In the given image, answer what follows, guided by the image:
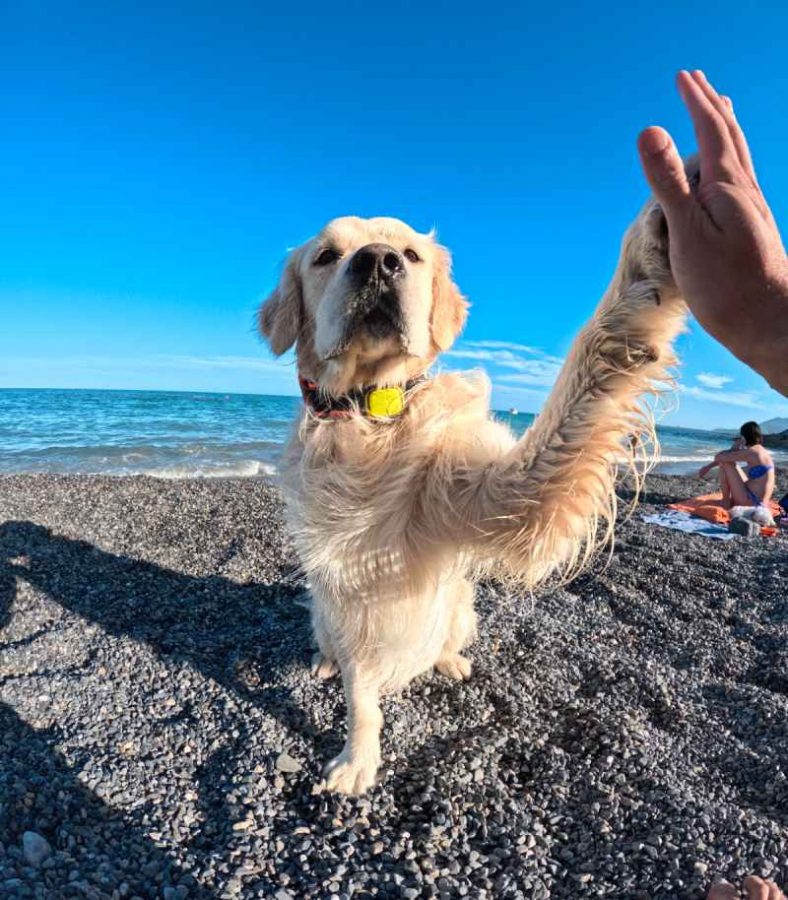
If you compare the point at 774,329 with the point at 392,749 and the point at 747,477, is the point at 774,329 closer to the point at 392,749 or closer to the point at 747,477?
the point at 392,749

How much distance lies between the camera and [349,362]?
262cm

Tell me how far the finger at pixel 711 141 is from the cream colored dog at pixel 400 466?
59cm

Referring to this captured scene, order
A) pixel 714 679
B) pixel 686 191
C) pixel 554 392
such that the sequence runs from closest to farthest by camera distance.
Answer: pixel 686 191
pixel 554 392
pixel 714 679

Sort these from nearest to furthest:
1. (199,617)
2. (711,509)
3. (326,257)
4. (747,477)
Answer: (326,257)
(199,617)
(711,509)
(747,477)

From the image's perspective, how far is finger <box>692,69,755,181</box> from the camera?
42.5 inches

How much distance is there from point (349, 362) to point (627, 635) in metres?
2.71

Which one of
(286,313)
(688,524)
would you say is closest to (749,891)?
(286,313)

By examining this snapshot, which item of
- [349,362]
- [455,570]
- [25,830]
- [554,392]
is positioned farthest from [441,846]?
[349,362]

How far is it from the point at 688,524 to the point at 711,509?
750 millimetres

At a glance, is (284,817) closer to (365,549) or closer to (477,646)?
(365,549)

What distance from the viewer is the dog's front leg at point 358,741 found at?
7.84 ft

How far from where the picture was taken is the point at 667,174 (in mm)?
1034

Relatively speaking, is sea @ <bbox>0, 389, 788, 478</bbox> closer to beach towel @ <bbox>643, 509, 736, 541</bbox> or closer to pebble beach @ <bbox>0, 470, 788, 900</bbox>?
pebble beach @ <bbox>0, 470, 788, 900</bbox>

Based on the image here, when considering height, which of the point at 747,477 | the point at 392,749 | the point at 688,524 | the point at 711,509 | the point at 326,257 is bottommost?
the point at 392,749
